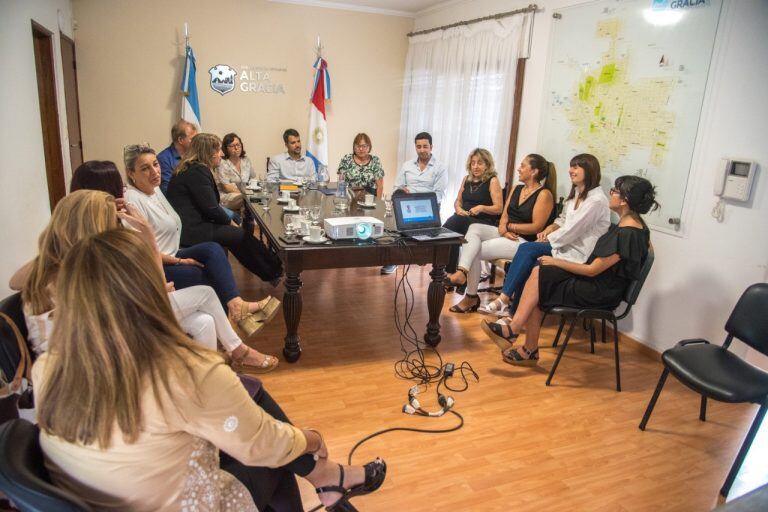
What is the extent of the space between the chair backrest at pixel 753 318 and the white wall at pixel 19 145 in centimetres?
369

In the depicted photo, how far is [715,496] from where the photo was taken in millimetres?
1992

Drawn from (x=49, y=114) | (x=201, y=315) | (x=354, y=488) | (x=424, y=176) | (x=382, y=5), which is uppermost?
(x=382, y=5)

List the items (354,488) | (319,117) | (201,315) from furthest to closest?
(319,117)
(201,315)
(354,488)

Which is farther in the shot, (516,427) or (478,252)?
(478,252)

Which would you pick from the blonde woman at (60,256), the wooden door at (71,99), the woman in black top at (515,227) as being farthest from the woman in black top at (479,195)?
the wooden door at (71,99)

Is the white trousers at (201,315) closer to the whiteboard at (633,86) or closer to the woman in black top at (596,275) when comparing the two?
the woman in black top at (596,275)

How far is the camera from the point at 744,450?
6.37 ft

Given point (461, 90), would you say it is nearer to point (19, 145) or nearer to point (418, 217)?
point (418, 217)

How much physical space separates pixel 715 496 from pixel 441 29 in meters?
4.98

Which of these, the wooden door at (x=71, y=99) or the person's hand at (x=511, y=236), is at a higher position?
the wooden door at (x=71, y=99)

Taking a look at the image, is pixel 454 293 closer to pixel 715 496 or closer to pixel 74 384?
pixel 715 496

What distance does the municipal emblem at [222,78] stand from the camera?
225 inches

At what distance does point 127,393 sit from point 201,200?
7.82 feet

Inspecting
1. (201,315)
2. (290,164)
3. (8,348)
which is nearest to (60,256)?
(8,348)
